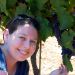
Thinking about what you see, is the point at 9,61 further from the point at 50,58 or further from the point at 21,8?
the point at 50,58

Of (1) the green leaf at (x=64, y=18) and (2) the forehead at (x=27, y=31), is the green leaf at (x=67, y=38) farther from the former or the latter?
(2) the forehead at (x=27, y=31)

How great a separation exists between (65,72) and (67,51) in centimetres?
19

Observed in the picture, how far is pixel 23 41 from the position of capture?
2.65 metres

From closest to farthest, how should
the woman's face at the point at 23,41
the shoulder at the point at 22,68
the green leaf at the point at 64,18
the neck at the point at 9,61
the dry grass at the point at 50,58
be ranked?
the green leaf at the point at 64,18 < the woman's face at the point at 23,41 < the neck at the point at 9,61 < the shoulder at the point at 22,68 < the dry grass at the point at 50,58

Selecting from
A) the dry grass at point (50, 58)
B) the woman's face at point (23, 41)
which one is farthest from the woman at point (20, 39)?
the dry grass at point (50, 58)

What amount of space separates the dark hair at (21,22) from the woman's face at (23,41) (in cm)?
3

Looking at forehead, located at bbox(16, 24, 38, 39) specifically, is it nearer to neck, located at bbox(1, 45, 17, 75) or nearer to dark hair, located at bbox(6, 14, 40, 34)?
dark hair, located at bbox(6, 14, 40, 34)

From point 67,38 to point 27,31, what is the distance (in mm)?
321

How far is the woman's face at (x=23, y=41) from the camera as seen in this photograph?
2.64 m

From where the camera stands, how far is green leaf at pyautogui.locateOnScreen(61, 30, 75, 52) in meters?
2.57

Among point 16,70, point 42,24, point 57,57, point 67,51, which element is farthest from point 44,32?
point 57,57

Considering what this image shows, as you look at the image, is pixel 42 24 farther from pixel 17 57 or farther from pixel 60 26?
pixel 17 57

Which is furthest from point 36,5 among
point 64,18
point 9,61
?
point 9,61

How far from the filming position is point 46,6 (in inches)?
104
